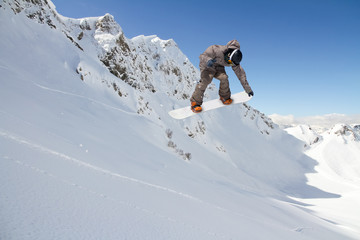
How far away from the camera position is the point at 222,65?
6.03 meters

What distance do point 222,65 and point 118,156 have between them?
13.4 feet

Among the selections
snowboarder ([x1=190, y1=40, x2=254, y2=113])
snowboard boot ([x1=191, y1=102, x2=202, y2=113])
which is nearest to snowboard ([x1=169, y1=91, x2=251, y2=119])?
snowboarder ([x1=190, y1=40, x2=254, y2=113])

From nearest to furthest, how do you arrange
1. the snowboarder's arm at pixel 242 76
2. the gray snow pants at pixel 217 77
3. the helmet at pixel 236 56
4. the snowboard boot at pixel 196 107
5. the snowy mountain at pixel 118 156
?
the snowy mountain at pixel 118 156 < the helmet at pixel 236 56 < the snowboarder's arm at pixel 242 76 < the gray snow pants at pixel 217 77 < the snowboard boot at pixel 196 107

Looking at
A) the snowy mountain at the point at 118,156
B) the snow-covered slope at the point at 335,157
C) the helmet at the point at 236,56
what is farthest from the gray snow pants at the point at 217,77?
the snow-covered slope at the point at 335,157

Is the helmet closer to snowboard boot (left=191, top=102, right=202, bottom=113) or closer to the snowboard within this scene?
the snowboard

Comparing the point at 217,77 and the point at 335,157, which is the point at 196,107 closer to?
the point at 217,77

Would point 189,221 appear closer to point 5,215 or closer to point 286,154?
point 5,215

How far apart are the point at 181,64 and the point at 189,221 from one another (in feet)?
155

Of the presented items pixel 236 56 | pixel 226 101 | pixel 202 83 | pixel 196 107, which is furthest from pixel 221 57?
pixel 196 107

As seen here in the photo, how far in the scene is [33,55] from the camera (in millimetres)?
12344

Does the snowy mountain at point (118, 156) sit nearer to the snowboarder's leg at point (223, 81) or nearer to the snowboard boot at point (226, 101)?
the snowboard boot at point (226, 101)

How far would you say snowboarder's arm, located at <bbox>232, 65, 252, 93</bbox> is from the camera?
5629 mm

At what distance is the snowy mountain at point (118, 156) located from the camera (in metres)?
1.72

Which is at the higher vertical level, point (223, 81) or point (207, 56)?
point (207, 56)
